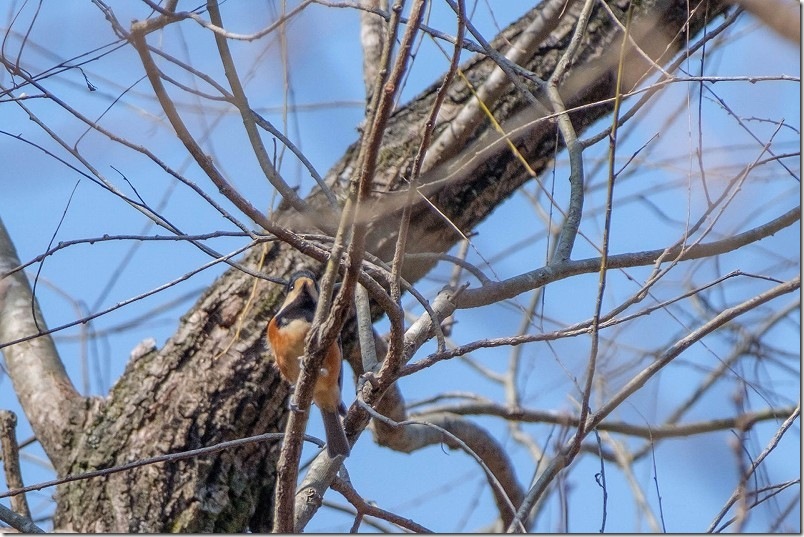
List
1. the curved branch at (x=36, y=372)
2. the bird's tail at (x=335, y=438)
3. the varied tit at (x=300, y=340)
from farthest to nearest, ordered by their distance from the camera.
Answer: the curved branch at (x=36, y=372), the varied tit at (x=300, y=340), the bird's tail at (x=335, y=438)

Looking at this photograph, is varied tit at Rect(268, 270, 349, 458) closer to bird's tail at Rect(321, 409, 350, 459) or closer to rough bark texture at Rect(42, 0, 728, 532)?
bird's tail at Rect(321, 409, 350, 459)

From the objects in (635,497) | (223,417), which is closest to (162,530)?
(223,417)

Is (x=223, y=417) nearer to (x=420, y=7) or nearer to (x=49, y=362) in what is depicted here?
(x=49, y=362)

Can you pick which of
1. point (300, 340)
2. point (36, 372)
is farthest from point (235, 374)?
point (36, 372)

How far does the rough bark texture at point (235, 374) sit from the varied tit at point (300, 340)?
0.54 ft

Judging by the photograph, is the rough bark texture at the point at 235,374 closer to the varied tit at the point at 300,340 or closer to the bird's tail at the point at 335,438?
the varied tit at the point at 300,340

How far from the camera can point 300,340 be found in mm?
3307

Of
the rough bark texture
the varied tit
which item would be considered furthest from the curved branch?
the varied tit

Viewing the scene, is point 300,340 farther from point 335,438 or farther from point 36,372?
point 36,372

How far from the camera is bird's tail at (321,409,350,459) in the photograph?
296 centimetres

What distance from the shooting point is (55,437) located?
3666mm

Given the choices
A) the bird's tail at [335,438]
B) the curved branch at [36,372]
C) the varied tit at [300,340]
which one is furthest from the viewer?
the curved branch at [36,372]

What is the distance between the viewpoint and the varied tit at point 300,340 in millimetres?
3352

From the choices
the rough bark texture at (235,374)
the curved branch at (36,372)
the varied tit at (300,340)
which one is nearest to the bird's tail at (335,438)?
the varied tit at (300,340)
